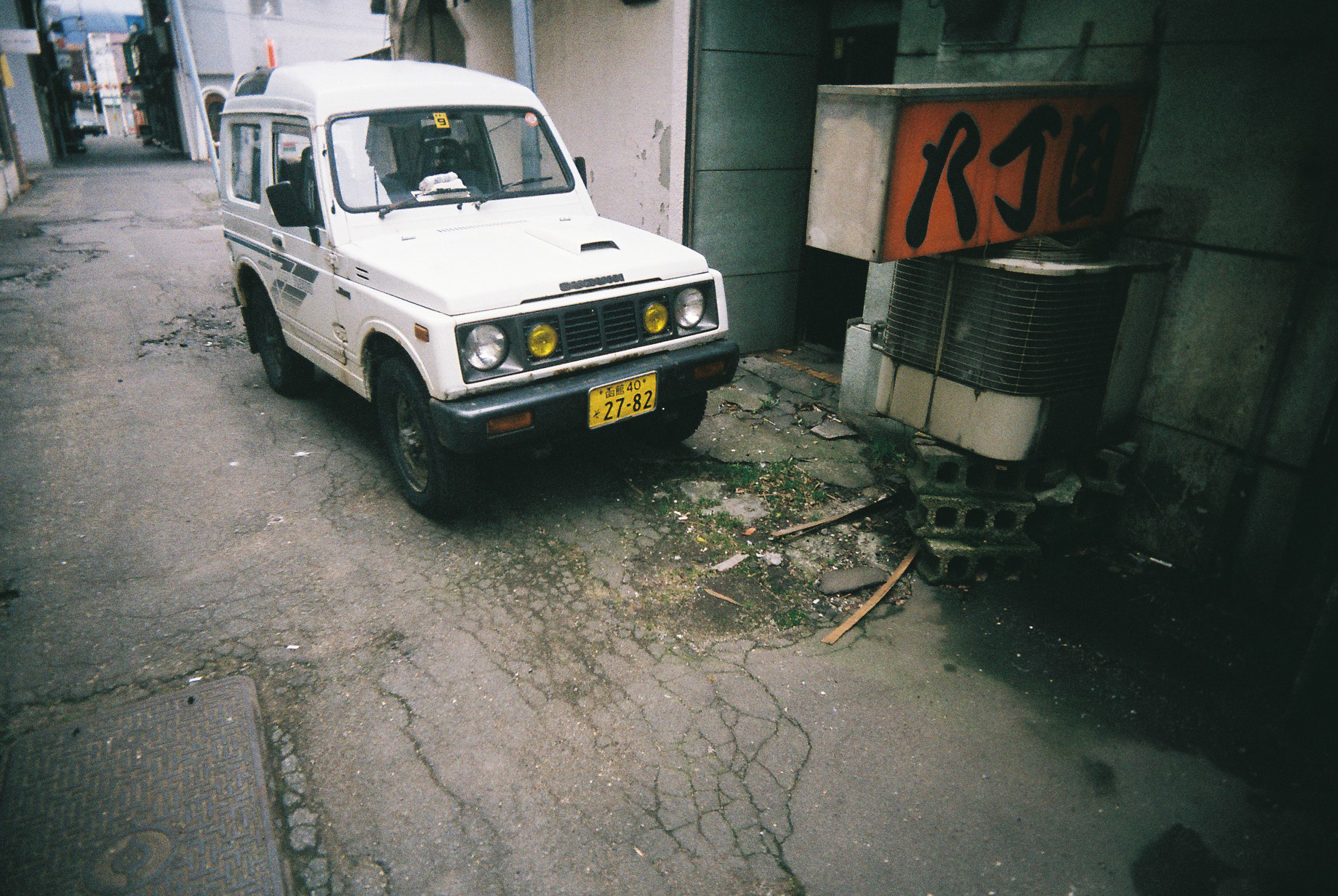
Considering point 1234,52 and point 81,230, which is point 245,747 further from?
point 81,230

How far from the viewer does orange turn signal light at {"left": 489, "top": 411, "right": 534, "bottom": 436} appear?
141 inches

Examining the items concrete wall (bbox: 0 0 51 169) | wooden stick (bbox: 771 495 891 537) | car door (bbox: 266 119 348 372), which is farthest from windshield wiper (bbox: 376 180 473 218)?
concrete wall (bbox: 0 0 51 169)

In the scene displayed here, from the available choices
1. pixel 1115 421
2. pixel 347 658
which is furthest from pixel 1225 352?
pixel 347 658

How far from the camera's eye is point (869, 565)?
3.98 meters

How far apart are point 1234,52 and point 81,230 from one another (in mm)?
15368

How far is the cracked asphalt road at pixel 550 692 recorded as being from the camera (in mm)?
2477

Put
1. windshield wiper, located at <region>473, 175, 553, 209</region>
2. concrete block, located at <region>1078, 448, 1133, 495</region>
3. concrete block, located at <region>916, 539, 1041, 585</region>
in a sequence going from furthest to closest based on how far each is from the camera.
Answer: windshield wiper, located at <region>473, 175, 553, 209</region>
concrete block, located at <region>1078, 448, 1133, 495</region>
concrete block, located at <region>916, 539, 1041, 585</region>

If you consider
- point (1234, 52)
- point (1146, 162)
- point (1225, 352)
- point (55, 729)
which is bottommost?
point (55, 729)

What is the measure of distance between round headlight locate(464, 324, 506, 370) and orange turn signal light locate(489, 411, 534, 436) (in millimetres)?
259

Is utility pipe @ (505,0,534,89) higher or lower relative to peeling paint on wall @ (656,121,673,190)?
higher

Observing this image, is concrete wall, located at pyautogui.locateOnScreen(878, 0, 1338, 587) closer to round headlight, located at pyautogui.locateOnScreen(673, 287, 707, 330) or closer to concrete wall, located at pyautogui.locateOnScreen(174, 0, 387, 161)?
round headlight, located at pyautogui.locateOnScreen(673, 287, 707, 330)

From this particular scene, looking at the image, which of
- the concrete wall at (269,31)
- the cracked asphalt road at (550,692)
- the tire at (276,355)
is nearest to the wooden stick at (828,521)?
the cracked asphalt road at (550,692)

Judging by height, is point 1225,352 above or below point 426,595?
above

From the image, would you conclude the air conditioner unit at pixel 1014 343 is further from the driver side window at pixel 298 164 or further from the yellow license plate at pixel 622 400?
the driver side window at pixel 298 164
